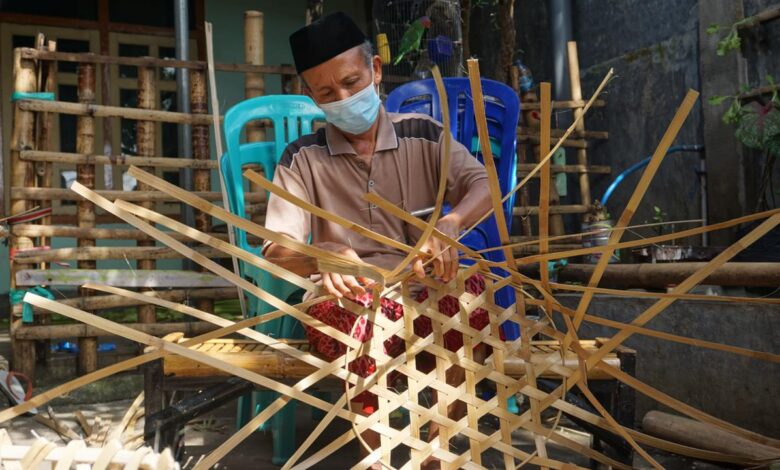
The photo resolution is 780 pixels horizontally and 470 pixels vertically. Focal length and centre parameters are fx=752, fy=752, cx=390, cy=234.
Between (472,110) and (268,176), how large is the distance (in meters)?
0.90

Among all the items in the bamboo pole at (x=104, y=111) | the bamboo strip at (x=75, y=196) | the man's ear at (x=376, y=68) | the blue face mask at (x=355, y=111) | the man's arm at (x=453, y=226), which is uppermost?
the bamboo pole at (x=104, y=111)

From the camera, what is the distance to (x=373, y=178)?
225 centimetres

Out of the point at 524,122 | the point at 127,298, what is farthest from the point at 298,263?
the point at 524,122

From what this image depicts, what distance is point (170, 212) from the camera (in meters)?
7.27

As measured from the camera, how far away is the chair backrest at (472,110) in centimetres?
295

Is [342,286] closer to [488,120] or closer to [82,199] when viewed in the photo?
[488,120]

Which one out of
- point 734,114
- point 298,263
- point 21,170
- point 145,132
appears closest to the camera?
point 298,263

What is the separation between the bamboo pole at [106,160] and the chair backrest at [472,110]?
5.61 ft

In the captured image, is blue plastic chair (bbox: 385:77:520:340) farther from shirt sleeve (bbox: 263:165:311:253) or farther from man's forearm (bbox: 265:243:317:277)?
man's forearm (bbox: 265:243:317:277)

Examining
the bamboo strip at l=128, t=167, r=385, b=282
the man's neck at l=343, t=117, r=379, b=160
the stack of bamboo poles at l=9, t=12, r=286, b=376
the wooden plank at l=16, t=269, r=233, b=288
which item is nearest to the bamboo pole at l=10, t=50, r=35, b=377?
the stack of bamboo poles at l=9, t=12, r=286, b=376

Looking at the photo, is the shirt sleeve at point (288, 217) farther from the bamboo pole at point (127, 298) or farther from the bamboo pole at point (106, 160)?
the bamboo pole at point (106, 160)

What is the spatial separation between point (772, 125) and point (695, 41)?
127 centimetres

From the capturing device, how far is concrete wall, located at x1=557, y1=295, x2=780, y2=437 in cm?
278

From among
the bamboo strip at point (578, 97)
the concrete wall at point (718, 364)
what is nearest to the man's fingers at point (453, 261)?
the concrete wall at point (718, 364)
